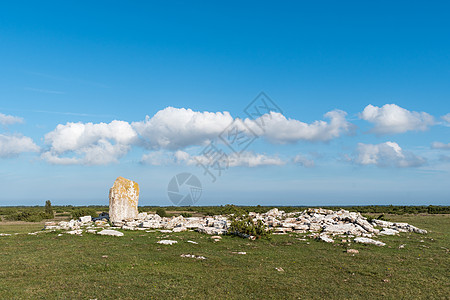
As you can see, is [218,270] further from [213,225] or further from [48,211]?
[48,211]

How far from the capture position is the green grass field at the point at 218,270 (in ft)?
27.9

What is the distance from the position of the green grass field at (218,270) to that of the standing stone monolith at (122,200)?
8.78 m

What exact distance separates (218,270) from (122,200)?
1681 centimetres

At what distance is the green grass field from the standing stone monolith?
878cm

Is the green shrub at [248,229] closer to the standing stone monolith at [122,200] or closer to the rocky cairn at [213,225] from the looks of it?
the rocky cairn at [213,225]

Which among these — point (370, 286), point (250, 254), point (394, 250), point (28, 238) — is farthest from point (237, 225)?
point (28, 238)

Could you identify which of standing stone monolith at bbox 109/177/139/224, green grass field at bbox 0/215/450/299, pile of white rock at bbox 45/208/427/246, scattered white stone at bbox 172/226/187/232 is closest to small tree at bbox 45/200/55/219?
pile of white rock at bbox 45/208/427/246

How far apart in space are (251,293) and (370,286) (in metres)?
3.76

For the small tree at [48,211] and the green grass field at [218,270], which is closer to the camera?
the green grass field at [218,270]

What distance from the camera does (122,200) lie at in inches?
1000

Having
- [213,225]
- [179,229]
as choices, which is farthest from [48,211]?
[213,225]

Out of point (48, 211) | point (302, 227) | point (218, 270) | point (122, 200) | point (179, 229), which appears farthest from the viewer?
point (48, 211)

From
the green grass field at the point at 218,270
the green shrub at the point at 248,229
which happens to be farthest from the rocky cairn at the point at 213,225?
the green grass field at the point at 218,270

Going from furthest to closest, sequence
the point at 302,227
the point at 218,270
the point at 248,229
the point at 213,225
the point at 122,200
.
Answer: the point at 122,200
the point at 213,225
the point at 302,227
the point at 248,229
the point at 218,270
